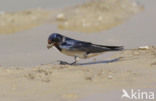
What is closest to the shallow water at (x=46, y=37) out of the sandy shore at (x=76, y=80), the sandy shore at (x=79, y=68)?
the sandy shore at (x=79, y=68)

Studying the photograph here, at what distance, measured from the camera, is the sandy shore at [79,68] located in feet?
18.1

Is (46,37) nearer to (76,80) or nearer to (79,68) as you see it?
(79,68)

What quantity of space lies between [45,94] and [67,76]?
641mm

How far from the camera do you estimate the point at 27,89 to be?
5.66 metres

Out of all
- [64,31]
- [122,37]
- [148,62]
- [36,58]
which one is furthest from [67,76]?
[64,31]

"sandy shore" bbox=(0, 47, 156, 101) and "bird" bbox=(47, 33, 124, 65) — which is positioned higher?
"bird" bbox=(47, 33, 124, 65)

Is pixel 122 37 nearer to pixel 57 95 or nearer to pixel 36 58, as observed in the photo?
pixel 36 58

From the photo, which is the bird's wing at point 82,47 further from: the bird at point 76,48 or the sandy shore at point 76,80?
the sandy shore at point 76,80

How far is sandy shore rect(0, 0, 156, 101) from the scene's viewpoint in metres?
5.53

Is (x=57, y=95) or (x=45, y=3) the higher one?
(x=45, y=3)

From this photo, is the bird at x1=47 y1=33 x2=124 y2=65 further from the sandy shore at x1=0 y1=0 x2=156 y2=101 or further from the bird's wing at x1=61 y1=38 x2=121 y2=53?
the sandy shore at x1=0 y1=0 x2=156 y2=101

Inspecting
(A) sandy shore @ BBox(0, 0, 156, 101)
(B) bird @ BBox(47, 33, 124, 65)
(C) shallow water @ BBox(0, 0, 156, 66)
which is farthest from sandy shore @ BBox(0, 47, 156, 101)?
(C) shallow water @ BBox(0, 0, 156, 66)

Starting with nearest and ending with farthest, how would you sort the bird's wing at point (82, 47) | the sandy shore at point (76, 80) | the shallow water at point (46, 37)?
the sandy shore at point (76, 80)
the bird's wing at point (82, 47)
the shallow water at point (46, 37)

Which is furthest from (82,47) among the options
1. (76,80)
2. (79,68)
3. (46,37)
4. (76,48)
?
(46,37)
